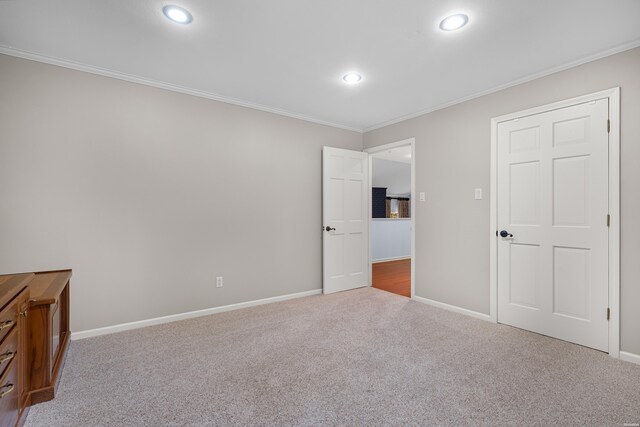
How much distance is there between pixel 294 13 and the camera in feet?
6.45

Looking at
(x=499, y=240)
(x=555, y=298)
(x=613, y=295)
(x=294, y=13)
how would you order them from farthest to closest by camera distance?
(x=499, y=240) < (x=555, y=298) < (x=613, y=295) < (x=294, y=13)

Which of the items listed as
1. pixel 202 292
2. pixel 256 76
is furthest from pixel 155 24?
pixel 202 292

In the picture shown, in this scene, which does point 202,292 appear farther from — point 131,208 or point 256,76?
point 256,76

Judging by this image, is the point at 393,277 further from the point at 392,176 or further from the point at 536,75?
the point at 536,75

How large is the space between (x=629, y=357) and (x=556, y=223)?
109 centimetres

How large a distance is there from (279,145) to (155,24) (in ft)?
6.24

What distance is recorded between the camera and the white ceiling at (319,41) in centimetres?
192

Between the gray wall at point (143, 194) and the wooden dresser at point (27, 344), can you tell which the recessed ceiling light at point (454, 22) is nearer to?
the gray wall at point (143, 194)

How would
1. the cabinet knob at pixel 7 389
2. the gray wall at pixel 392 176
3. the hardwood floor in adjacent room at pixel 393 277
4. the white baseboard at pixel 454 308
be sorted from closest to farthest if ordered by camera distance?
the cabinet knob at pixel 7 389 → the white baseboard at pixel 454 308 → the hardwood floor in adjacent room at pixel 393 277 → the gray wall at pixel 392 176

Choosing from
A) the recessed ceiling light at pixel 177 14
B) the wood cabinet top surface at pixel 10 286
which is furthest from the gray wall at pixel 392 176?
the wood cabinet top surface at pixel 10 286

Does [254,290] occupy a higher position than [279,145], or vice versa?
[279,145]

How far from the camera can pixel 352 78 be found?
2918 mm

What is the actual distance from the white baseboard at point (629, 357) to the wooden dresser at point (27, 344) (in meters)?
3.78

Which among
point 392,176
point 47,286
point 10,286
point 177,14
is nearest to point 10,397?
point 10,286
